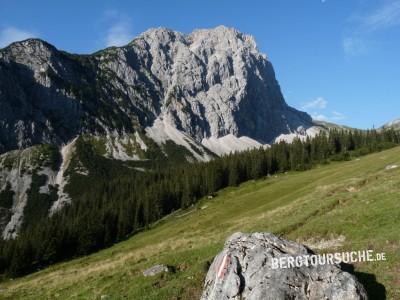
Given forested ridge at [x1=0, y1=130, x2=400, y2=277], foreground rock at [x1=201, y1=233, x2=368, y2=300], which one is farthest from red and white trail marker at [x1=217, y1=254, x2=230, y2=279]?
forested ridge at [x1=0, y1=130, x2=400, y2=277]

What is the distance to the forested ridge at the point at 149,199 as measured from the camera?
114625 millimetres

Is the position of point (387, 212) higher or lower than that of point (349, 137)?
lower

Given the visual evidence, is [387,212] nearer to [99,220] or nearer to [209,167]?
[99,220]

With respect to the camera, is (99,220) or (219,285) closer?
(219,285)

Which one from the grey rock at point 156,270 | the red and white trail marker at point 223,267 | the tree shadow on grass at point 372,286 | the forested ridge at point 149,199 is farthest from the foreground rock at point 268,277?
the forested ridge at point 149,199

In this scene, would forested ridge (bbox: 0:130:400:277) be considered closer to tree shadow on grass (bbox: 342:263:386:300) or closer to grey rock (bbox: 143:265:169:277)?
grey rock (bbox: 143:265:169:277)

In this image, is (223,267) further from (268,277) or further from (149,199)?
(149,199)

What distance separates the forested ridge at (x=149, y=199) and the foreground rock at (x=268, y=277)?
9670 cm

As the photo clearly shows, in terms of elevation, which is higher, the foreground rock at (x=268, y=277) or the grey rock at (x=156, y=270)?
the foreground rock at (x=268, y=277)

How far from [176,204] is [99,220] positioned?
106ft

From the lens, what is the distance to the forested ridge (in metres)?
115

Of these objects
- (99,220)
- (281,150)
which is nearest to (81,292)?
(99,220)

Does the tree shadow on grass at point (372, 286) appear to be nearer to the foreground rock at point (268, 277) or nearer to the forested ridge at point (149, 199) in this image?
the foreground rock at point (268, 277)

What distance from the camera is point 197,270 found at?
2998 cm
